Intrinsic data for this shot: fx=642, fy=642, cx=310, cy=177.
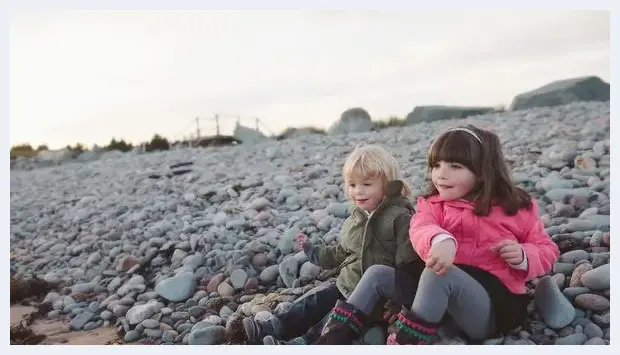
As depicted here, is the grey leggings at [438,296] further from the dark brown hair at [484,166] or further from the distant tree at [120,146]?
the distant tree at [120,146]

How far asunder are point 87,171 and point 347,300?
19.0 feet

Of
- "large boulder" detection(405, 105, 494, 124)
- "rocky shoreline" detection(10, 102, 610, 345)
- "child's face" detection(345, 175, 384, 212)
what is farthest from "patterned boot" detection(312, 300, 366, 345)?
"large boulder" detection(405, 105, 494, 124)

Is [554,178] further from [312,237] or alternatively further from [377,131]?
[377,131]

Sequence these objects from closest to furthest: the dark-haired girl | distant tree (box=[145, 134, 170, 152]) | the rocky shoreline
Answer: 1. the dark-haired girl
2. the rocky shoreline
3. distant tree (box=[145, 134, 170, 152])

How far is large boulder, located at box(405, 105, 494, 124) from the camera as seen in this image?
20.3 feet

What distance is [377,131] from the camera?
7.18 m

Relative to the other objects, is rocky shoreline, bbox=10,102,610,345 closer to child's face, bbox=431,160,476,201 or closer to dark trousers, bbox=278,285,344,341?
dark trousers, bbox=278,285,344,341

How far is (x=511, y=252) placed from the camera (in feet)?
8.40

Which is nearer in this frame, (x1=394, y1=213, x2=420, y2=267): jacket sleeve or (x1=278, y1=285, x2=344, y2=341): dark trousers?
(x1=394, y1=213, x2=420, y2=267): jacket sleeve

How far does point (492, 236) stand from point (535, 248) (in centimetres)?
18

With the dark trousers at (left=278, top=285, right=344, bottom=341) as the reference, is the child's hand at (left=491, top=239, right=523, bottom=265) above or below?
above

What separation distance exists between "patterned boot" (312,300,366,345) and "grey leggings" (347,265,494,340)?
0.03m

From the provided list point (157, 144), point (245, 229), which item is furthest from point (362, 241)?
point (157, 144)

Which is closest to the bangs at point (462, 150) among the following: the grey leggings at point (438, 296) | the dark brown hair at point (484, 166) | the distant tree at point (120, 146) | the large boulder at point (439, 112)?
the dark brown hair at point (484, 166)
